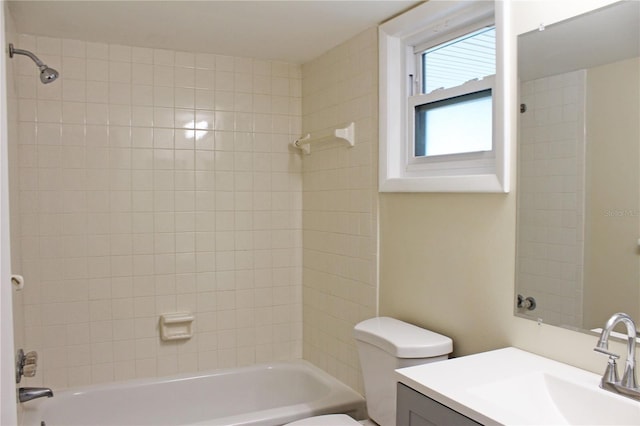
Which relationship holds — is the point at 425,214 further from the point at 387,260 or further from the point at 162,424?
the point at 162,424

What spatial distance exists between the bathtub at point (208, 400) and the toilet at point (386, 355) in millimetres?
346

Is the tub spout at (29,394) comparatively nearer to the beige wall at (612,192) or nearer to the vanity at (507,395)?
the vanity at (507,395)

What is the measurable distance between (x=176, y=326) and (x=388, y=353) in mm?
1398

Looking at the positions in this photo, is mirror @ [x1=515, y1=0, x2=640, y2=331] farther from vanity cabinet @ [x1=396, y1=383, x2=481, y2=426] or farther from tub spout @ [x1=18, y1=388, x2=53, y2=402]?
tub spout @ [x1=18, y1=388, x2=53, y2=402]

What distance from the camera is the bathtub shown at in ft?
8.24

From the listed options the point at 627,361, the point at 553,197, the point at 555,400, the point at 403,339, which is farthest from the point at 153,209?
the point at 627,361

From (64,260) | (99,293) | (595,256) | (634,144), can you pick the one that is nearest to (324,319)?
(99,293)

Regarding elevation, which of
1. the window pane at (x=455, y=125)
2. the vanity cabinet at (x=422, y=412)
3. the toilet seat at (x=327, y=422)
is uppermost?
the window pane at (x=455, y=125)

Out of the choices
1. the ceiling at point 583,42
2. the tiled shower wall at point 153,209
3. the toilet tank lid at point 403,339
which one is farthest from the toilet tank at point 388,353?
the tiled shower wall at point 153,209

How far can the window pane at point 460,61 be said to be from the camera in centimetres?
208

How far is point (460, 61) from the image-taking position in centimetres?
223

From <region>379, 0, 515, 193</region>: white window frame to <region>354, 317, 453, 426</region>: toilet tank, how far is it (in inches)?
22.5

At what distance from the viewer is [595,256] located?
5.09 feet

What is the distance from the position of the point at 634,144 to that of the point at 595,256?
1.09 feet
